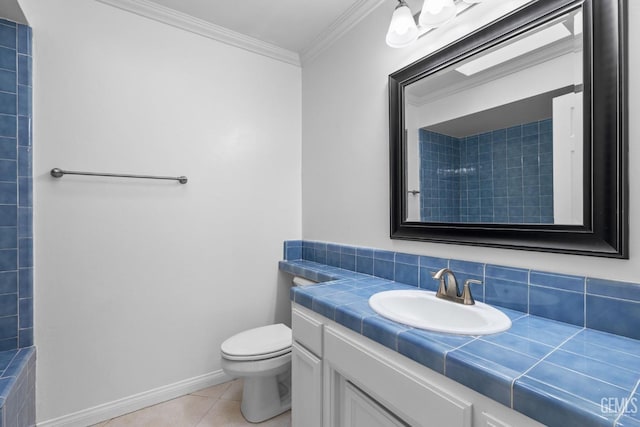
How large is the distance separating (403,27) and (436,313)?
1.24 metres

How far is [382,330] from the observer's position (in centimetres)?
97

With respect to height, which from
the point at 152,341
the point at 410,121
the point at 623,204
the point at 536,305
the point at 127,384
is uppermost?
the point at 410,121

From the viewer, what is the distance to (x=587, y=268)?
0.97 m

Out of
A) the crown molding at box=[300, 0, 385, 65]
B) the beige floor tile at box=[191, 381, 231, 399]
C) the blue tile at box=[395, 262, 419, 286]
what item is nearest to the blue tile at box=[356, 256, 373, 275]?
the blue tile at box=[395, 262, 419, 286]

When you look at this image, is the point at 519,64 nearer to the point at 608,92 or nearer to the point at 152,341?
the point at 608,92

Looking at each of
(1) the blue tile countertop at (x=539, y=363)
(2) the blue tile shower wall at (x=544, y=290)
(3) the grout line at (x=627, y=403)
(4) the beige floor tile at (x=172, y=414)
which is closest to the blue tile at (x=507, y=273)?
(2) the blue tile shower wall at (x=544, y=290)

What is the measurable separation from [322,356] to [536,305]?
0.80 meters

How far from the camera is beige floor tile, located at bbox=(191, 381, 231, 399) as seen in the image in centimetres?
190

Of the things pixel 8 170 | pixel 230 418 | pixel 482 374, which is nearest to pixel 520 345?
pixel 482 374

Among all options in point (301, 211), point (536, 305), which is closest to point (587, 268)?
point (536, 305)

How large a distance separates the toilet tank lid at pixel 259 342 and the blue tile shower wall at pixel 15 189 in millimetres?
949

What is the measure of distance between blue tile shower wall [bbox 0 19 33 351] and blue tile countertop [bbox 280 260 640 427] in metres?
1.52

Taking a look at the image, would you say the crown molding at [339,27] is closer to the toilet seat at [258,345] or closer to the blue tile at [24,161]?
the blue tile at [24,161]

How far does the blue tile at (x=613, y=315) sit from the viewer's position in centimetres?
87
